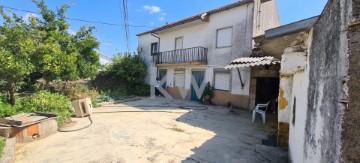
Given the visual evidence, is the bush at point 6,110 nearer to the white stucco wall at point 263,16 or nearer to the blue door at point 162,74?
the white stucco wall at point 263,16

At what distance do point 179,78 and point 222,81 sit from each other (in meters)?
4.70

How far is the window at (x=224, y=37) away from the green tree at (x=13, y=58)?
10.3 metres

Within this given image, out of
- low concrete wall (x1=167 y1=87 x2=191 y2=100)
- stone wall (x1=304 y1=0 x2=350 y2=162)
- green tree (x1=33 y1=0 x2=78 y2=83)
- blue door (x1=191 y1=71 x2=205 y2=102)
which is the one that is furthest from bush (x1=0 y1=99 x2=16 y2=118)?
low concrete wall (x1=167 y1=87 x2=191 y2=100)

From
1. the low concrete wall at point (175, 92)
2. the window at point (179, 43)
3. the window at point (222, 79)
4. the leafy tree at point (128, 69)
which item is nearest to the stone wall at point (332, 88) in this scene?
the window at point (222, 79)

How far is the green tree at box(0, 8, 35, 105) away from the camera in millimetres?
7605

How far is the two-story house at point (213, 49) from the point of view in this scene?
1273 centimetres

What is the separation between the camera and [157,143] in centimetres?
629

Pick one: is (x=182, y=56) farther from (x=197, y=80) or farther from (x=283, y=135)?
(x=283, y=135)

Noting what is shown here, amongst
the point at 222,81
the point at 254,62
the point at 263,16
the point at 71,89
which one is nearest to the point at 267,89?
the point at 222,81

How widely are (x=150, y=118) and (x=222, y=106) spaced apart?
548cm

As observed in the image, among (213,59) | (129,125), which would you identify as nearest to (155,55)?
(213,59)

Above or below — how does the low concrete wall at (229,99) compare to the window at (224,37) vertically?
below

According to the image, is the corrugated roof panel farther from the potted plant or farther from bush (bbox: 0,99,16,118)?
bush (bbox: 0,99,16,118)

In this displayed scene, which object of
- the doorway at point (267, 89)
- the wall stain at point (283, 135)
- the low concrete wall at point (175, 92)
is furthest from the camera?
the low concrete wall at point (175, 92)
